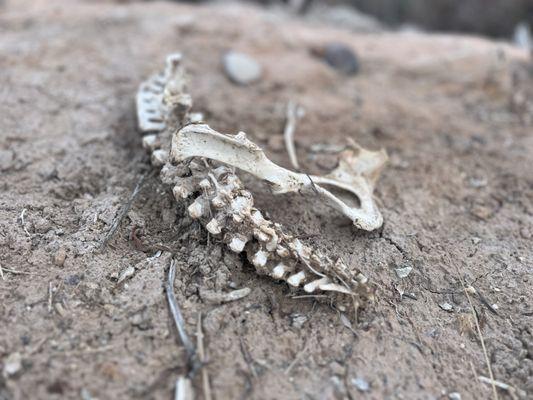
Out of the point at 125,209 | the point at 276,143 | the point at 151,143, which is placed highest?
the point at 151,143

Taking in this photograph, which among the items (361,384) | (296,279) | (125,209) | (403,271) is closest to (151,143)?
(125,209)

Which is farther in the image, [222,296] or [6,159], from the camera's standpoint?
[6,159]

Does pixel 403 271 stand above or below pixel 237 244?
below

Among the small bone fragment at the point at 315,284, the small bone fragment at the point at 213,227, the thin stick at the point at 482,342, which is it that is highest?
the small bone fragment at the point at 213,227

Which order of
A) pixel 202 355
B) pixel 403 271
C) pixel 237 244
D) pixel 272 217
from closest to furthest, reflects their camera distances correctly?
1. pixel 202 355
2. pixel 237 244
3. pixel 403 271
4. pixel 272 217

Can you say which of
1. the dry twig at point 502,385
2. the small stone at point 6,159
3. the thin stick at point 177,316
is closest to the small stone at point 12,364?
the thin stick at point 177,316

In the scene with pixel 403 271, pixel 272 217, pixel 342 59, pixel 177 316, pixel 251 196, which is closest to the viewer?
pixel 177 316

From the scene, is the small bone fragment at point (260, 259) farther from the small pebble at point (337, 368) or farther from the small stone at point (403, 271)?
the small stone at point (403, 271)

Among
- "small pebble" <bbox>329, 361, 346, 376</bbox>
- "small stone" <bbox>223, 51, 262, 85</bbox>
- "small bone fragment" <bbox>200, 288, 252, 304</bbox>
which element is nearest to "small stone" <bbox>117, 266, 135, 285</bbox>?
"small bone fragment" <bbox>200, 288, 252, 304</bbox>

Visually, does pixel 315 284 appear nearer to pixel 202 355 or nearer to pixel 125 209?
pixel 202 355
